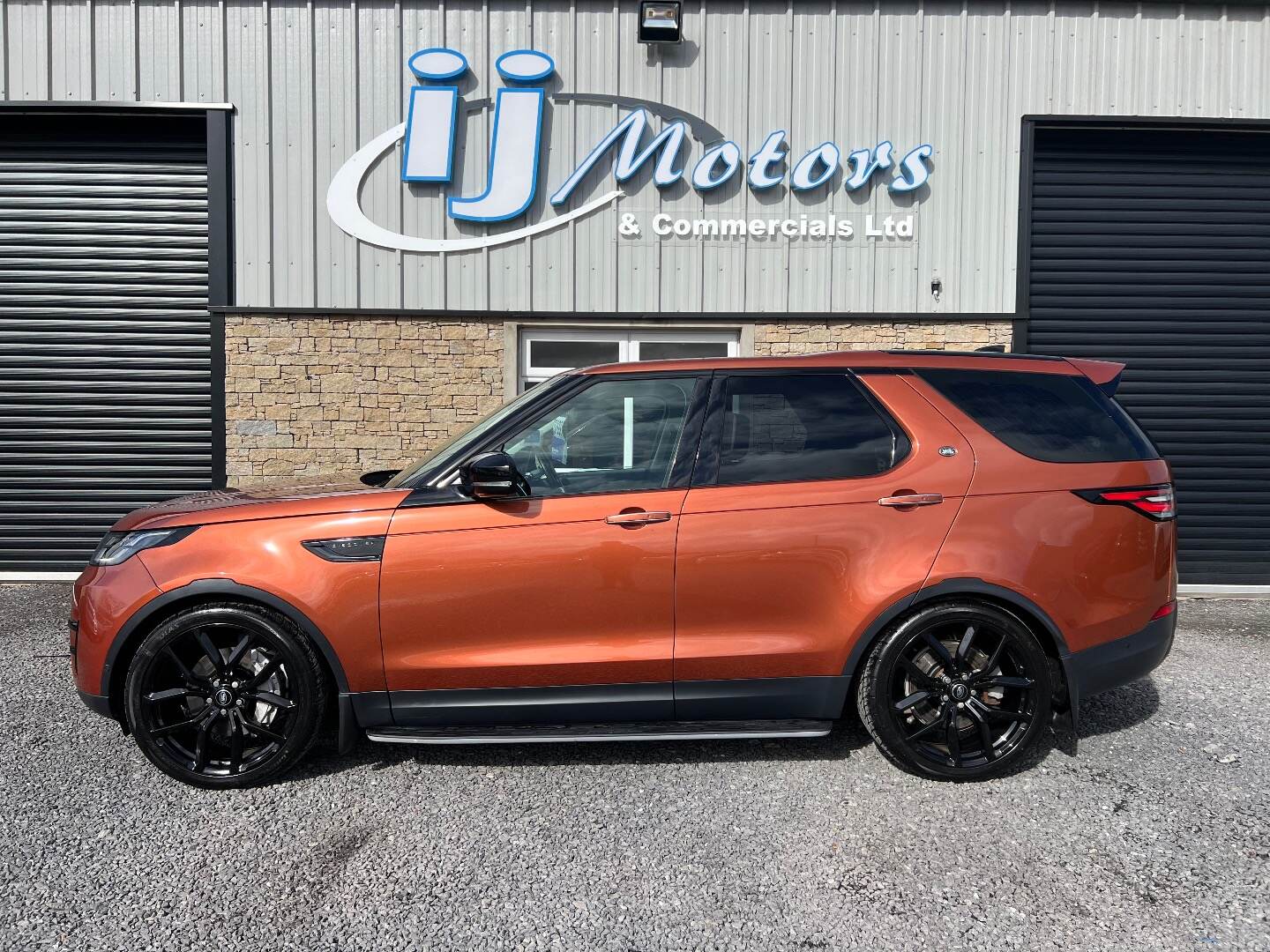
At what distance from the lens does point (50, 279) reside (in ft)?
24.0

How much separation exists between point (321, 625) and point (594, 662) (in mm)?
1067

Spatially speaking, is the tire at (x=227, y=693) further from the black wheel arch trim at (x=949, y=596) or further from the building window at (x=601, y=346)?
the building window at (x=601, y=346)

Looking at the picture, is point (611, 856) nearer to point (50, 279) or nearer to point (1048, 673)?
point (1048, 673)

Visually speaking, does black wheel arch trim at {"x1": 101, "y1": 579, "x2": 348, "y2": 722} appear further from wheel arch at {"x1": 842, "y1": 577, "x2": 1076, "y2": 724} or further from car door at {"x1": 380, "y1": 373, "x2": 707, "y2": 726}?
wheel arch at {"x1": 842, "y1": 577, "x2": 1076, "y2": 724}

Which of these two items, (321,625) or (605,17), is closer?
(321,625)

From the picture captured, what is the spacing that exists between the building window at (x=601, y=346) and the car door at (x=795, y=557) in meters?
4.15

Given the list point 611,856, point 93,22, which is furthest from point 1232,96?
point 93,22

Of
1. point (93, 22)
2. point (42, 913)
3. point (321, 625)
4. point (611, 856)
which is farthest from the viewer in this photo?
point (93, 22)

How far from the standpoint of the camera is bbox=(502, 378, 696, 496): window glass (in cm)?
319

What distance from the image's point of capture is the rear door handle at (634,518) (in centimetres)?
309

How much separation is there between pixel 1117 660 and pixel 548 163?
590 centimetres

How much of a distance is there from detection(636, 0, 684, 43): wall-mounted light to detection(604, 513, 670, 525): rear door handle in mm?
5532

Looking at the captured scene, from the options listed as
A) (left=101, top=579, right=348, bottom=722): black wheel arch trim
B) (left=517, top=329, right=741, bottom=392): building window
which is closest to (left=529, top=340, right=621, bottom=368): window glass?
(left=517, top=329, right=741, bottom=392): building window

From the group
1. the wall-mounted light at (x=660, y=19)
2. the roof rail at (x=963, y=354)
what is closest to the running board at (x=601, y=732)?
the roof rail at (x=963, y=354)
